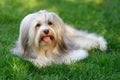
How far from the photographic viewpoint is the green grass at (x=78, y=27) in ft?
22.2

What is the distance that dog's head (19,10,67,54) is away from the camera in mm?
7039

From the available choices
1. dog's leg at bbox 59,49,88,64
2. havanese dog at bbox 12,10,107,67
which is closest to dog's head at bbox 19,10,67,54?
havanese dog at bbox 12,10,107,67

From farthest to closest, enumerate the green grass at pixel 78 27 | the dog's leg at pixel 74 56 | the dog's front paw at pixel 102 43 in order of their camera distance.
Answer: the dog's front paw at pixel 102 43 → the dog's leg at pixel 74 56 → the green grass at pixel 78 27

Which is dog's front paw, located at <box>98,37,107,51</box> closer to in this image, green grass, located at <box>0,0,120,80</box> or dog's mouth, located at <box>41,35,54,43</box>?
green grass, located at <box>0,0,120,80</box>

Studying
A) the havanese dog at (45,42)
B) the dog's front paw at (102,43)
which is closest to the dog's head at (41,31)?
the havanese dog at (45,42)

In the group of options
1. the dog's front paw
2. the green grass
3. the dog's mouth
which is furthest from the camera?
the dog's front paw

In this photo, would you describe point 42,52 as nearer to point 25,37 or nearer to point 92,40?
point 25,37

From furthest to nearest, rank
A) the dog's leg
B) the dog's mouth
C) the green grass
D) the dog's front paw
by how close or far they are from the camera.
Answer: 1. the dog's front paw
2. the dog's leg
3. the dog's mouth
4. the green grass

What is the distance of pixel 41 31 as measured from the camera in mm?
6988

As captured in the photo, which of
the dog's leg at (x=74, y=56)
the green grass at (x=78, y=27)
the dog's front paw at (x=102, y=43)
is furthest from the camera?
the dog's front paw at (x=102, y=43)

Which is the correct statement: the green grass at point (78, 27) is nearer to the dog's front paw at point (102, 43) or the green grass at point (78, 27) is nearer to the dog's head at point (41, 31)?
the dog's front paw at point (102, 43)

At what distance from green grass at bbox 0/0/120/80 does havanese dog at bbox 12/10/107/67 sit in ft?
A: 0.66

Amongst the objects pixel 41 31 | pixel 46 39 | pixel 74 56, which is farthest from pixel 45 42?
pixel 74 56

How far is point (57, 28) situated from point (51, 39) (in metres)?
0.21
